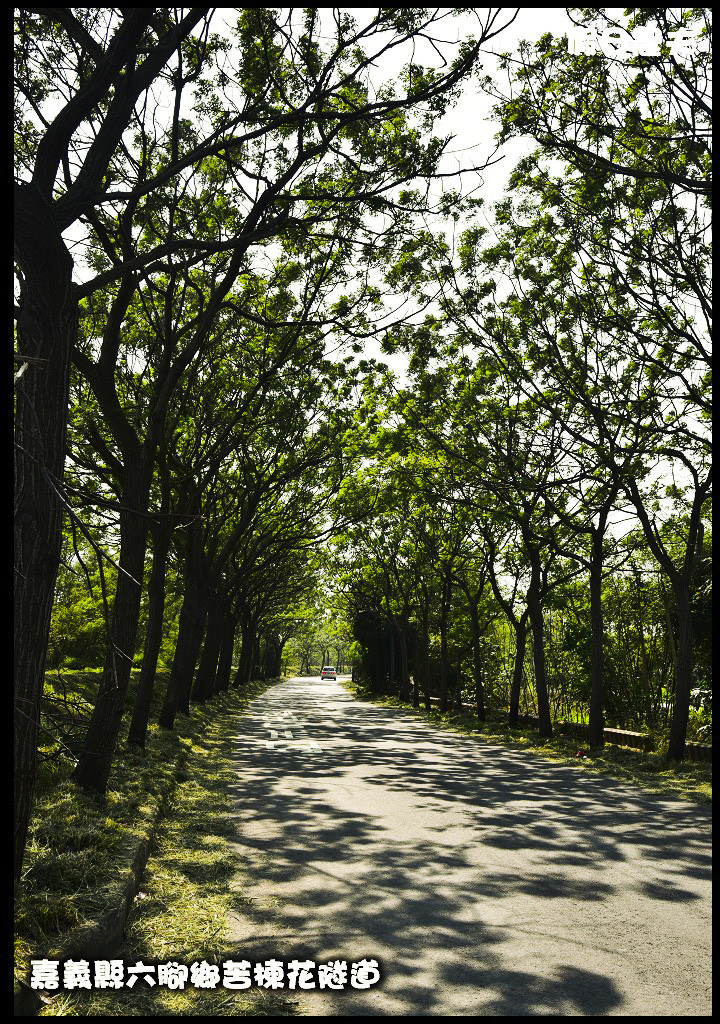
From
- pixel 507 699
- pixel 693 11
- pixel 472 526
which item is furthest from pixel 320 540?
pixel 693 11

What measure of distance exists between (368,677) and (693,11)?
43.9 meters

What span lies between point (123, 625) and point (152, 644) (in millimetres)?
3732

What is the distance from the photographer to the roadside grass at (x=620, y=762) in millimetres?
11448

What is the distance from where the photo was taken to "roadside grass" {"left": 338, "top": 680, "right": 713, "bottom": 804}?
11.4 metres

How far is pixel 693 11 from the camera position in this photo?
8805mm

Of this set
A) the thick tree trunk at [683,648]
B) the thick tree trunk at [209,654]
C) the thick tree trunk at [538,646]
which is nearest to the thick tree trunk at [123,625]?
the thick tree trunk at [683,648]

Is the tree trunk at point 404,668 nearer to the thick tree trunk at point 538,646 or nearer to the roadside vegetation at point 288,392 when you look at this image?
the roadside vegetation at point 288,392

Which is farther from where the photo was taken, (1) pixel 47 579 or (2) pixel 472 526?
(2) pixel 472 526

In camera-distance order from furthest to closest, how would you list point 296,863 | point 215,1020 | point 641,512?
point 641,512, point 296,863, point 215,1020

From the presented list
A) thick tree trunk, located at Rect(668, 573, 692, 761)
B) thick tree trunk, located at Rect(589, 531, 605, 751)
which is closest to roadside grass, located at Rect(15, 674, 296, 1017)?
thick tree trunk, located at Rect(668, 573, 692, 761)

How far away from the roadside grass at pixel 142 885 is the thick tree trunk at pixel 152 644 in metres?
1.92

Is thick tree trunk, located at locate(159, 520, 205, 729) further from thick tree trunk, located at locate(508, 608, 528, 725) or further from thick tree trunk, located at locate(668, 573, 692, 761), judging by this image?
thick tree trunk, located at locate(668, 573, 692, 761)

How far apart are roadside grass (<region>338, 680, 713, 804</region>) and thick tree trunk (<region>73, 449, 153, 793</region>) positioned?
21.9 feet
